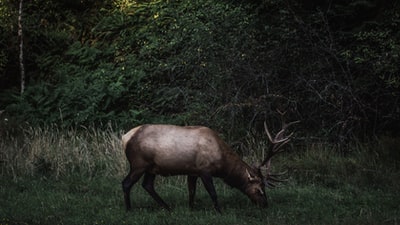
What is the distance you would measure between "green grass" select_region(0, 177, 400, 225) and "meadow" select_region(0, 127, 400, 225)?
1 cm

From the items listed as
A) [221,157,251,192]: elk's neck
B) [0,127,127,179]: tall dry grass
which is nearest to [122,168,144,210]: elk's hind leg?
[221,157,251,192]: elk's neck

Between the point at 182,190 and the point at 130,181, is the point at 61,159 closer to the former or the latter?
the point at 182,190

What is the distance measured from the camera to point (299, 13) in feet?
44.9

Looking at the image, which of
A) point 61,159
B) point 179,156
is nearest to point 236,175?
point 179,156

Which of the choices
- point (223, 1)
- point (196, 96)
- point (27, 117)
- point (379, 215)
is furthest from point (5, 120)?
point (379, 215)

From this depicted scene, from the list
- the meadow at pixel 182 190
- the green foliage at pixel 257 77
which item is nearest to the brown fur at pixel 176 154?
the meadow at pixel 182 190

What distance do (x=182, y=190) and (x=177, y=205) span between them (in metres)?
1.13

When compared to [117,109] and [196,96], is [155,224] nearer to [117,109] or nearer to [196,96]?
[196,96]

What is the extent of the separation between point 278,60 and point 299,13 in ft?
3.57

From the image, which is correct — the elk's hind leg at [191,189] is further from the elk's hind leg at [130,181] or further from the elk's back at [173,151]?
the elk's hind leg at [130,181]

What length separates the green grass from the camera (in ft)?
27.8

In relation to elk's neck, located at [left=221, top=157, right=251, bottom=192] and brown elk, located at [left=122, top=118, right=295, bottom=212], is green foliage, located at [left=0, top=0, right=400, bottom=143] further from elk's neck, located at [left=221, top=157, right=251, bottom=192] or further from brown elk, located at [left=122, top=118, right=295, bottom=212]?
brown elk, located at [left=122, top=118, right=295, bottom=212]

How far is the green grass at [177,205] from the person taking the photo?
27.8 feet

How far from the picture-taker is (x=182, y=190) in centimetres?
1074
